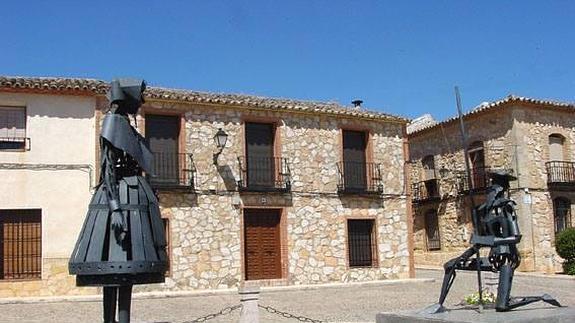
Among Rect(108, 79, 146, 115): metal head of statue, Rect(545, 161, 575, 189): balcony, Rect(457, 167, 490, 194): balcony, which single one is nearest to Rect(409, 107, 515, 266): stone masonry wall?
Rect(457, 167, 490, 194): balcony

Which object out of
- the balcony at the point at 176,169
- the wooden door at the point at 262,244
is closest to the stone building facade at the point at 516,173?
→ the wooden door at the point at 262,244

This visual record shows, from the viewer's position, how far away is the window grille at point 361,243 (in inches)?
751

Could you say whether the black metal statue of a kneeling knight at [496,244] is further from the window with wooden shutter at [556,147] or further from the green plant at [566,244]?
the window with wooden shutter at [556,147]

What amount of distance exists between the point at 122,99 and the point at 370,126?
14.4m

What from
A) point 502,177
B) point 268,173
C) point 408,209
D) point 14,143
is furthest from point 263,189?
point 502,177

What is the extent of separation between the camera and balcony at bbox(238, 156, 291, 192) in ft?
59.1

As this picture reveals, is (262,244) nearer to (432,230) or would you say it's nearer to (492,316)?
(432,230)

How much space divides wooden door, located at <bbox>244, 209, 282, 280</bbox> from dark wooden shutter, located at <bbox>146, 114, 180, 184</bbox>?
226 cm

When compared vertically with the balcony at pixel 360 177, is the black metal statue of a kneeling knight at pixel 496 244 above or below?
below

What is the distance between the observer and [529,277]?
19.9m

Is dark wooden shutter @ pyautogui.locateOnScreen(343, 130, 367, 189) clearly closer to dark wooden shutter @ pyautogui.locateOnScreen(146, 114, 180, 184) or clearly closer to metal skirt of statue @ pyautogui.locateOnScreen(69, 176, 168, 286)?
dark wooden shutter @ pyautogui.locateOnScreen(146, 114, 180, 184)

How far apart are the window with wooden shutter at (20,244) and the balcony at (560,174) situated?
16.5m

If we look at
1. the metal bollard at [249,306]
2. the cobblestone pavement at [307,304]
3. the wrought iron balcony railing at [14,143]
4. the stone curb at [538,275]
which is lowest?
the stone curb at [538,275]

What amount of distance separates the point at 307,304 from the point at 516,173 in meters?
12.3
